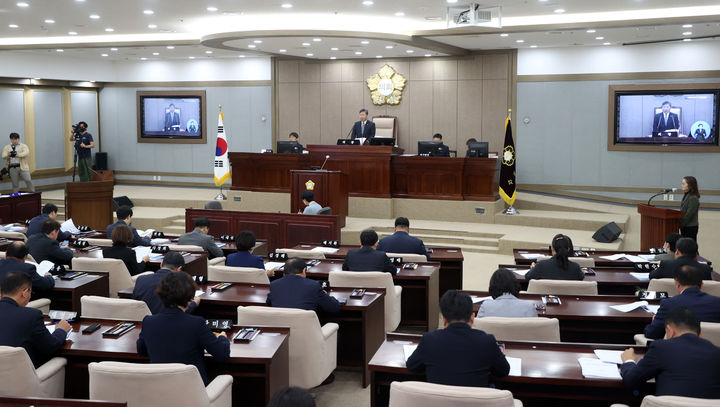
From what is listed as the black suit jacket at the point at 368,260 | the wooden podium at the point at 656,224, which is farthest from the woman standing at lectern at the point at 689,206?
the black suit jacket at the point at 368,260

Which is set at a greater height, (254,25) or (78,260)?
(254,25)

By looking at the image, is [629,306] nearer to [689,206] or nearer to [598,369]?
[598,369]

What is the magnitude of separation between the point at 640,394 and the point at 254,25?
1067cm

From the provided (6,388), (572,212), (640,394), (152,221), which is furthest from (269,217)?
(640,394)

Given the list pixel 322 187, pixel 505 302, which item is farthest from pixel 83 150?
pixel 505 302

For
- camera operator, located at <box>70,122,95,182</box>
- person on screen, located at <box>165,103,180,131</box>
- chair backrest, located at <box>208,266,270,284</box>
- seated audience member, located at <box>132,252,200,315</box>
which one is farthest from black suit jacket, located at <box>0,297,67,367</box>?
person on screen, located at <box>165,103,180,131</box>

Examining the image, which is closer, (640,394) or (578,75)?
(640,394)

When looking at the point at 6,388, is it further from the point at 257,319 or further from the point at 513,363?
the point at 513,363

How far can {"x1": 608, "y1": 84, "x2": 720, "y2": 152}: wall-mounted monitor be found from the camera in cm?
1365

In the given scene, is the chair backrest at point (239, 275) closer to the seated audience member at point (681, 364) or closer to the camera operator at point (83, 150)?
the seated audience member at point (681, 364)

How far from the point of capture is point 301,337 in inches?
189

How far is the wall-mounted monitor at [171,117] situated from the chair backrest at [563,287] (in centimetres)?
1335

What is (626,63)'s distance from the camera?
14281 millimetres

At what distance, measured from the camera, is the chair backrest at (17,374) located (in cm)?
378
